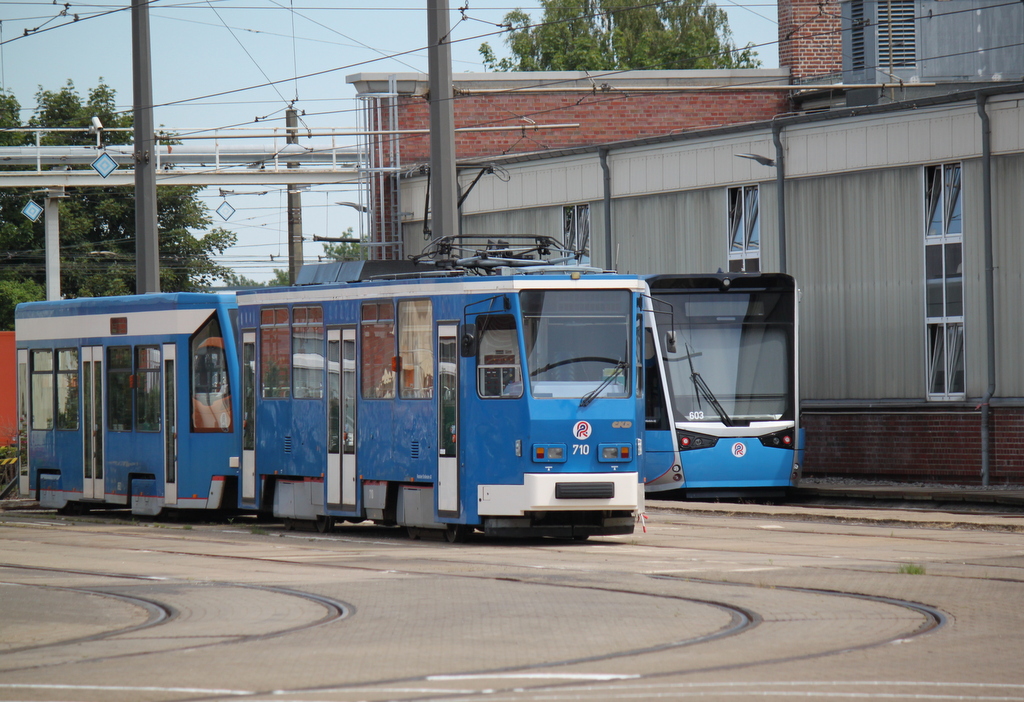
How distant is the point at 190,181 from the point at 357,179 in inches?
183

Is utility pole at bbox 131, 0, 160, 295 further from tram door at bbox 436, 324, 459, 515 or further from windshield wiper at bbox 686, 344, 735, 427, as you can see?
tram door at bbox 436, 324, 459, 515

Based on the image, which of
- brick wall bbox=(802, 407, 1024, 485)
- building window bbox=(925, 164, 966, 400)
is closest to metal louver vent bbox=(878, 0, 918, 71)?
building window bbox=(925, 164, 966, 400)

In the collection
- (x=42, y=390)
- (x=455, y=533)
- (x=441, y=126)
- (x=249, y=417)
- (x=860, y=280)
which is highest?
(x=441, y=126)

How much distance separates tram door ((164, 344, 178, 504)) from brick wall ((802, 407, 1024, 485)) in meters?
11.2

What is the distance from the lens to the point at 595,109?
39344mm

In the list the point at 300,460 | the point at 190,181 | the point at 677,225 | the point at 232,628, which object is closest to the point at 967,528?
the point at 300,460

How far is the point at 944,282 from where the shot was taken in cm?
2419

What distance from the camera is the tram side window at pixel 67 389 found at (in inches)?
879

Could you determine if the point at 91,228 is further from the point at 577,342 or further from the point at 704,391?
the point at 577,342

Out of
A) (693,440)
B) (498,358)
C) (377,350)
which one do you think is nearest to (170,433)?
(377,350)

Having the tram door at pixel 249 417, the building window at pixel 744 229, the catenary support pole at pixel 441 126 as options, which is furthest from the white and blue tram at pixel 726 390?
the tram door at pixel 249 417

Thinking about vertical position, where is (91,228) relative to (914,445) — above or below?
above

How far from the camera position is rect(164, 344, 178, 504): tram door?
66.7 feet

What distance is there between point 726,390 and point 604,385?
710cm
